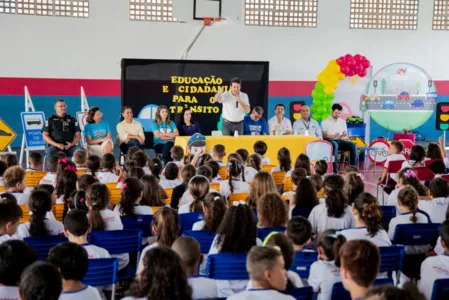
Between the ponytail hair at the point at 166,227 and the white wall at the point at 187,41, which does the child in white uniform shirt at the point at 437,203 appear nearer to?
the ponytail hair at the point at 166,227

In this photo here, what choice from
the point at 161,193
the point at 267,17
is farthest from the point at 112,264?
the point at 267,17

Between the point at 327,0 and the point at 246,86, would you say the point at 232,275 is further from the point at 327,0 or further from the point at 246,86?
the point at 327,0

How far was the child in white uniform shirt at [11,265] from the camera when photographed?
10.8 ft

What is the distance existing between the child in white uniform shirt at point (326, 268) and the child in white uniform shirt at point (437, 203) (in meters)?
2.22

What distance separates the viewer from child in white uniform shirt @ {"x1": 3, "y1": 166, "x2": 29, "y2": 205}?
6016 millimetres

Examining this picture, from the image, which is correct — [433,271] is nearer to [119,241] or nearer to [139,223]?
[119,241]

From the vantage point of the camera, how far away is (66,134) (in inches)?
406

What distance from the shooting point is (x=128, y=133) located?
36.0 feet

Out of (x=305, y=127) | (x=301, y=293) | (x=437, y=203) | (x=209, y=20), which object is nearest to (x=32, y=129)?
(x=209, y=20)

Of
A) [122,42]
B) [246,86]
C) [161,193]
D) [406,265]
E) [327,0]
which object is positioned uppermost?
[327,0]

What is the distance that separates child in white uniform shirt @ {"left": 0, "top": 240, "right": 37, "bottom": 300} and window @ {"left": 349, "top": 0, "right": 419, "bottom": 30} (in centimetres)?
1437

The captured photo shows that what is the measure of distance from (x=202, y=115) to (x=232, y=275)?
356 inches

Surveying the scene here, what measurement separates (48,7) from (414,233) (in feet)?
37.5

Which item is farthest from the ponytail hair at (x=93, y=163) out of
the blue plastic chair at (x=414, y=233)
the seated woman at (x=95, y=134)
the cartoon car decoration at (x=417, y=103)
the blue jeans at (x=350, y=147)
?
the cartoon car decoration at (x=417, y=103)
